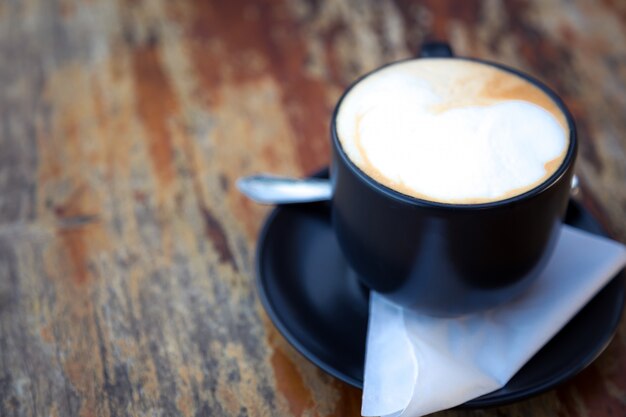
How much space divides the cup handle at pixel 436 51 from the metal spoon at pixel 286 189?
5.5 inches

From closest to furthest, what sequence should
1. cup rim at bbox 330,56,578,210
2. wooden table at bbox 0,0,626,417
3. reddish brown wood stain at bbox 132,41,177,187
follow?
Result: cup rim at bbox 330,56,578,210, wooden table at bbox 0,0,626,417, reddish brown wood stain at bbox 132,41,177,187

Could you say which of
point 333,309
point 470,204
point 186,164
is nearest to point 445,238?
point 470,204

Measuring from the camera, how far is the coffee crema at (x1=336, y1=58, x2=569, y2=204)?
444 millimetres

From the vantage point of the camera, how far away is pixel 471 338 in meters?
0.51

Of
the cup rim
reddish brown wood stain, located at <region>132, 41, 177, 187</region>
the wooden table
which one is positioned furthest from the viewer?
reddish brown wood stain, located at <region>132, 41, 177, 187</region>

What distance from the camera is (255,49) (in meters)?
0.84

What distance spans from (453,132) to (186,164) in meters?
0.32

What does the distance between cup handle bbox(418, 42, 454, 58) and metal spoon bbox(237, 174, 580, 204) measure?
139 mm

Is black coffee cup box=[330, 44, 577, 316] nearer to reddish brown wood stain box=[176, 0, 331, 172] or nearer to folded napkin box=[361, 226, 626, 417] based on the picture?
folded napkin box=[361, 226, 626, 417]

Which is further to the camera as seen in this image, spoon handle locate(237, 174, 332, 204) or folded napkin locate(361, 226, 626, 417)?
spoon handle locate(237, 174, 332, 204)

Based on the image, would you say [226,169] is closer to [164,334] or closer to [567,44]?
[164,334]

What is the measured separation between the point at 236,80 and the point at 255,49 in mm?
56

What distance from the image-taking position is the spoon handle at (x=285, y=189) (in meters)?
0.62

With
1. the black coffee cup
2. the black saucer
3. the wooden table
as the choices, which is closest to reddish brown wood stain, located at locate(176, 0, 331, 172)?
the wooden table
